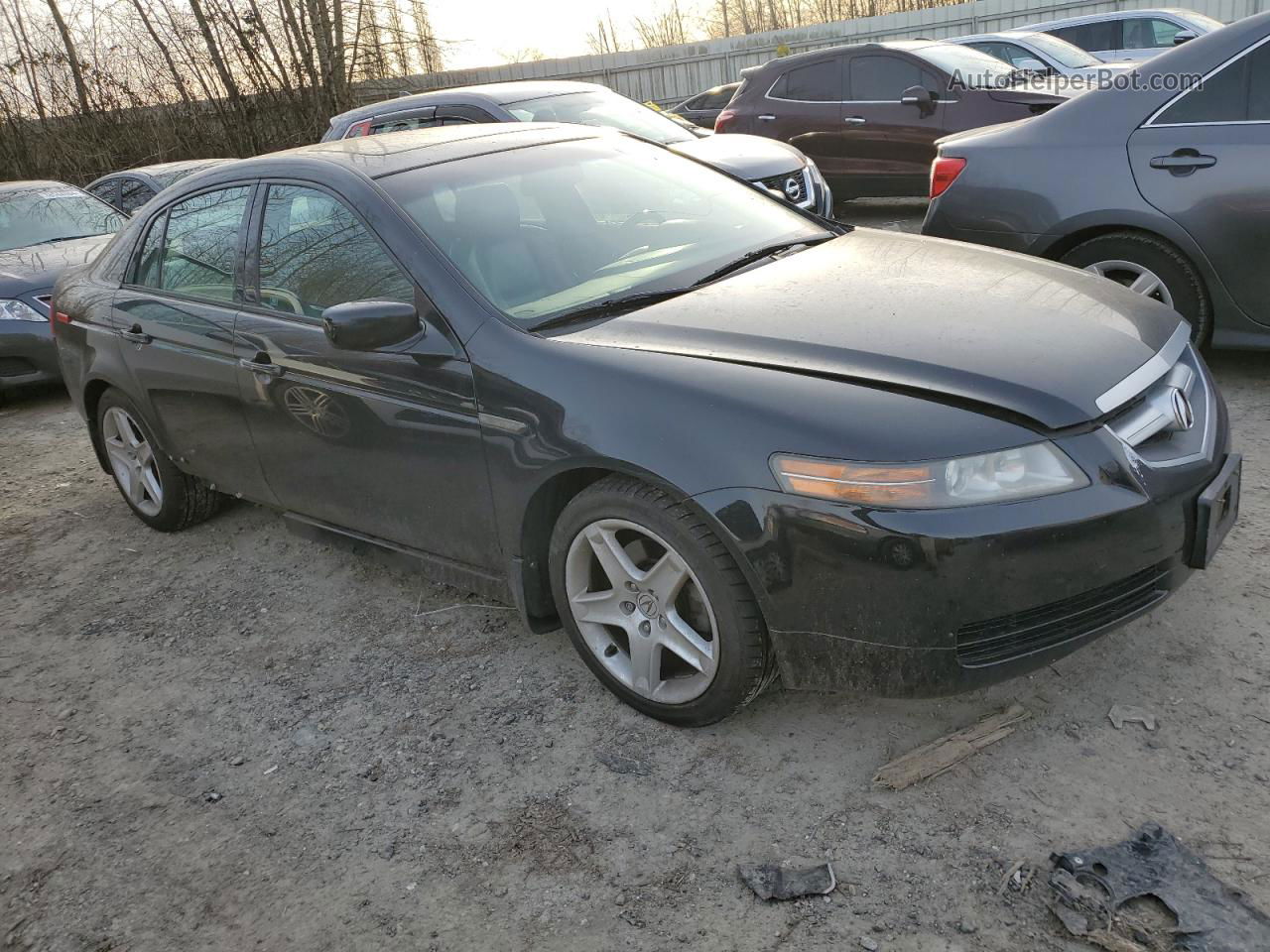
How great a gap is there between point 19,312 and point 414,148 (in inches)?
212

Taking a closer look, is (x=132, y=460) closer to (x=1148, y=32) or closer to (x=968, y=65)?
(x=968, y=65)

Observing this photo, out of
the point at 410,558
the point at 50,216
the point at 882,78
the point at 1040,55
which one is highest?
the point at 50,216

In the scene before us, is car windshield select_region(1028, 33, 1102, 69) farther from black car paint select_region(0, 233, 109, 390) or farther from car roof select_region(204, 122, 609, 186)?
black car paint select_region(0, 233, 109, 390)

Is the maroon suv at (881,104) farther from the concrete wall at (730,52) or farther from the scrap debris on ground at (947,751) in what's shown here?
the concrete wall at (730,52)

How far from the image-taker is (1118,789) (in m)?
2.55

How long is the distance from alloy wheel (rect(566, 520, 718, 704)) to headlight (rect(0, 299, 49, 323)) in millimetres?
6411

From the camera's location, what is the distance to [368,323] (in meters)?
3.08

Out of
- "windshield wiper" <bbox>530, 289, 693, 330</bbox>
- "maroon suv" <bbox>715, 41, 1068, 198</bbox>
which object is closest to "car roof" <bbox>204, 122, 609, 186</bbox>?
"windshield wiper" <bbox>530, 289, 693, 330</bbox>

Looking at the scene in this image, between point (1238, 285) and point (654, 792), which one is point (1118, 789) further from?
point (1238, 285)

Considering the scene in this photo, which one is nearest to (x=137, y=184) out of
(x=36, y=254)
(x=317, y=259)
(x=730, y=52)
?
(x=36, y=254)

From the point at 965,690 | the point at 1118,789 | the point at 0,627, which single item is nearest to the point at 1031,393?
the point at 965,690

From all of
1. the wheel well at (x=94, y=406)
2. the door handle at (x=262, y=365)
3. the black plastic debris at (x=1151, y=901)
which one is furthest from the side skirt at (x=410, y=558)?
the black plastic debris at (x=1151, y=901)

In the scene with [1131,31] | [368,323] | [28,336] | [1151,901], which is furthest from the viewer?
[1131,31]

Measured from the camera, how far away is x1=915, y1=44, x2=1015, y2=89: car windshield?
9.44 m
